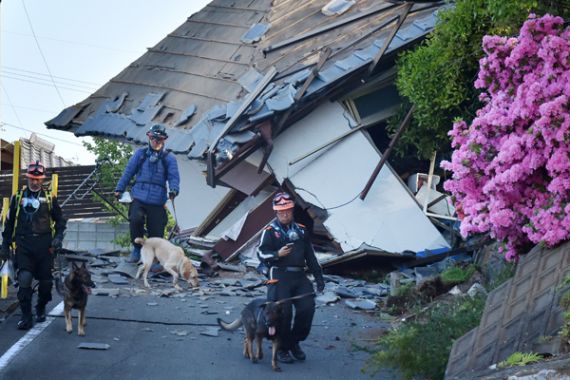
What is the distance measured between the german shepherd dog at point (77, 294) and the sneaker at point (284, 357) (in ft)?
7.75

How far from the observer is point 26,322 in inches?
542

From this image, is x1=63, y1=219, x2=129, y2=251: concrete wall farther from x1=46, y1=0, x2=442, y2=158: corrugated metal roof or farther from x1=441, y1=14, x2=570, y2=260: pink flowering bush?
x1=441, y1=14, x2=570, y2=260: pink flowering bush

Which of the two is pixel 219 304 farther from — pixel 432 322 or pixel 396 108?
pixel 396 108

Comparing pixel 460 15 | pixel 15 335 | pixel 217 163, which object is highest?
pixel 460 15

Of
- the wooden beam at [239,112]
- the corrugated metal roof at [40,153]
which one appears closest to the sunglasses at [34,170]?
the wooden beam at [239,112]

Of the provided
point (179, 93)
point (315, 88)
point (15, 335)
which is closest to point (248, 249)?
point (315, 88)

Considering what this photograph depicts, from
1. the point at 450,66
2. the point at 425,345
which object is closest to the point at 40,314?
the point at 425,345

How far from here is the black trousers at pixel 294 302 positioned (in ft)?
41.8

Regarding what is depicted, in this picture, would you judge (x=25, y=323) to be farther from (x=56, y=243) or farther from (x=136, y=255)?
(x=136, y=255)

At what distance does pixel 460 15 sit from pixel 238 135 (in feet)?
19.2

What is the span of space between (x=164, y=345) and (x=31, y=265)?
1914 mm

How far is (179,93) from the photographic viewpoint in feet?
81.3

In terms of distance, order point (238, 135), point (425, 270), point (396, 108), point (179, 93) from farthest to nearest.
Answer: point (179, 93), point (396, 108), point (238, 135), point (425, 270)

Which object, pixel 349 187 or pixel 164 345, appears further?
pixel 349 187
